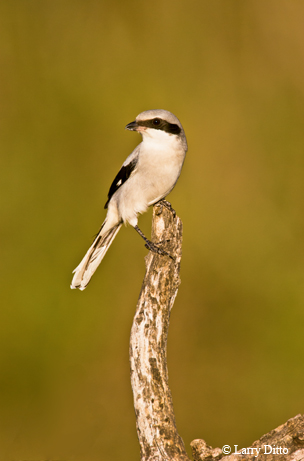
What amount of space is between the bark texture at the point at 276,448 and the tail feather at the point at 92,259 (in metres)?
1.26

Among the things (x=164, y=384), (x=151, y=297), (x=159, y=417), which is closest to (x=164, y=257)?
(x=151, y=297)

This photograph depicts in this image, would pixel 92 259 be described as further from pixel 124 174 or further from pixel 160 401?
pixel 160 401

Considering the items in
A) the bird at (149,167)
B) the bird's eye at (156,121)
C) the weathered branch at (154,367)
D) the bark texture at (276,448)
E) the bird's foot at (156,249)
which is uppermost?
the bird's eye at (156,121)

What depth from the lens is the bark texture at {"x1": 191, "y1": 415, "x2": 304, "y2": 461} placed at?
157 cm

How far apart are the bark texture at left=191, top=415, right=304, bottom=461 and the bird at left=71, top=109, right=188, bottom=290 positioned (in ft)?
3.12

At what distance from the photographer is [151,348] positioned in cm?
182

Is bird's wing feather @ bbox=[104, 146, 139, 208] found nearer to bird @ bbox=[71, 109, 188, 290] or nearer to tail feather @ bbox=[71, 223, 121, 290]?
bird @ bbox=[71, 109, 188, 290]

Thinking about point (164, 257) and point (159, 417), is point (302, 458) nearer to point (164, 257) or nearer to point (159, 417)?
point (159, 417)

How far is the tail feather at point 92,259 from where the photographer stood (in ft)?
8.64

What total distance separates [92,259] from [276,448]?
1.51 m

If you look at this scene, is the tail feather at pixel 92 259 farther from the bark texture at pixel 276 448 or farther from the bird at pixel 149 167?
the bark texture at pixel 276 448

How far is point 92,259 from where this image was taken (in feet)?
8.76

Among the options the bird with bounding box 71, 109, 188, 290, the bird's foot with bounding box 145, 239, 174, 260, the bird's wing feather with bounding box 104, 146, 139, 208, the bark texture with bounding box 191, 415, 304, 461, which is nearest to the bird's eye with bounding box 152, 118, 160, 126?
the bird with bounding box 71, 109, 188, 290

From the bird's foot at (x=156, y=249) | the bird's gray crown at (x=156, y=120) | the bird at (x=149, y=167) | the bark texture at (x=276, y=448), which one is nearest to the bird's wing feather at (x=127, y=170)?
the bird at (x=149, y=167)
